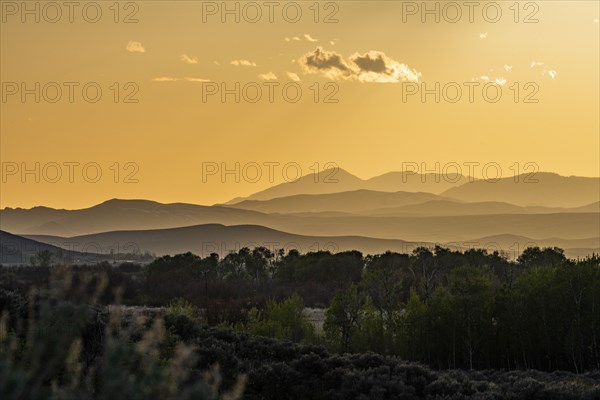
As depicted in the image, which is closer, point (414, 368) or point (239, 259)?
point (414, 368)

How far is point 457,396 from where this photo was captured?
2367 centimetres

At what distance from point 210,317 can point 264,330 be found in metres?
12.1

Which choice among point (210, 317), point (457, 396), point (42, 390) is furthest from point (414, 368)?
point (210, 317)

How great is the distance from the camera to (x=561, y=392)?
82.3ft

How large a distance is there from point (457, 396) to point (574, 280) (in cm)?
2633

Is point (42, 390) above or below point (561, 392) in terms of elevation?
above

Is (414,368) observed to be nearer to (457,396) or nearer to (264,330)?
(457,396)

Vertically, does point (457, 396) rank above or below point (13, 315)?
below

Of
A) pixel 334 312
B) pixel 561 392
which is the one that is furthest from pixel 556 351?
pixel 561 392

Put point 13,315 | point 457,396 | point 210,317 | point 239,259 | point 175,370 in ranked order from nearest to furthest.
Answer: point 175,370
point 457,396
point 13,315
point 210,317
point 239,259

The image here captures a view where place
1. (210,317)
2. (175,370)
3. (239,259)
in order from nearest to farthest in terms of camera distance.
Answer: (175,370) < (210,317) < (239,259)

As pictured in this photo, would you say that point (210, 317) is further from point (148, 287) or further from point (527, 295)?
point (148, 287)

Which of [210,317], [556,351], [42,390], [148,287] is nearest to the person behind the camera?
[42,390]

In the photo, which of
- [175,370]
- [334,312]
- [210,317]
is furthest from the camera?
[210,317]
